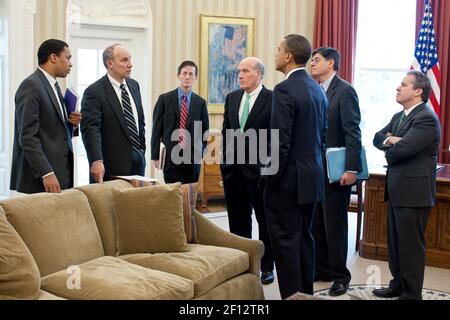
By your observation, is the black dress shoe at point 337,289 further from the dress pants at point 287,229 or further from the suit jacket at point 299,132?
the suit jacket at point 299,132

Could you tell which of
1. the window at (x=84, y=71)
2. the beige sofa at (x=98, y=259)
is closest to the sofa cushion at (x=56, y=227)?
the beige sofa at (x=98, y=259)

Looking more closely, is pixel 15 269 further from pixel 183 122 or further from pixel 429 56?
pixel 429 56

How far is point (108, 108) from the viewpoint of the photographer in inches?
163

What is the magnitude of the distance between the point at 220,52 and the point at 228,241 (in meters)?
4.36

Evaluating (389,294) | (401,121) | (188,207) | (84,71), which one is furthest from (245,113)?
A: (84,71)

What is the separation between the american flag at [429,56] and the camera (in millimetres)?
7145

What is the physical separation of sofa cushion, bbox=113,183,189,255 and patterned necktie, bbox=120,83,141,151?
2.58 ft

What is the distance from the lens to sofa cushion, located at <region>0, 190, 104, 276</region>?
9.60ft

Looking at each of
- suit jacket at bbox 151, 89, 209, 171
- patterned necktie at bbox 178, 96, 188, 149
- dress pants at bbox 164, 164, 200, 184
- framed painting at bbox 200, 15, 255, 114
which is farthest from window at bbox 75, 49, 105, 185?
dress pants at bbox 164, 164, 200, 184

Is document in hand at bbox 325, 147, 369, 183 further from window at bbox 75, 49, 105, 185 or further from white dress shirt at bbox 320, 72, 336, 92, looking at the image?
window at bbox 75, 49, 105, 185

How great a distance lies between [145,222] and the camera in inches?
136
